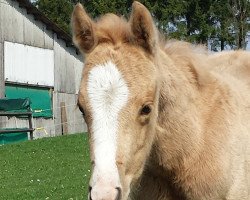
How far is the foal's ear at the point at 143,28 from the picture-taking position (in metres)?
4.30

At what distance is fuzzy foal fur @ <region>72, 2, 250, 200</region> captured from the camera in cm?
418

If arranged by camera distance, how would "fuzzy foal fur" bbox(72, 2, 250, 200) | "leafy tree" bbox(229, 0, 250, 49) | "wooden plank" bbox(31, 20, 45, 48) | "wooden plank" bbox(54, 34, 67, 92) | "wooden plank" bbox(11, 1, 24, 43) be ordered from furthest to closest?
1. "leafy tree" bbox(229, 0, 250, 49)
2. "wooden plank" bbox(54, 34, 67, 92)
3. "wooden plank" bbox(31, 20, 45, 48)
4. "wooden plank" bbox(11, 1, 24, 43)
5. "fuzzy foal fur" bbox(72, 2, 250, 200)

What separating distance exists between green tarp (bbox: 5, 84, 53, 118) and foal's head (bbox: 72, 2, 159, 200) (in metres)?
24.4

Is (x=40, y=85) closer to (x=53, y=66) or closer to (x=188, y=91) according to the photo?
(x=53, y=66)

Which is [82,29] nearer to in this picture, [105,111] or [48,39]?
[105,111]

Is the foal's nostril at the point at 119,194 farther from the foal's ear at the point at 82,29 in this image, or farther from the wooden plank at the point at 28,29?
the wooden plank at the point at 28,29

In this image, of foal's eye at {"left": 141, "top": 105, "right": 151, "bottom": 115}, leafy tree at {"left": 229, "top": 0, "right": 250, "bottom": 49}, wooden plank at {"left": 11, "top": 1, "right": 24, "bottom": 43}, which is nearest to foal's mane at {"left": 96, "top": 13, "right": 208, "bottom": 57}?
foal's eye at {"left": 141, "top": 105, "right": 151, "bottom": 115}

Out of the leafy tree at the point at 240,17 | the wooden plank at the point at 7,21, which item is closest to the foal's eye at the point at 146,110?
the wooden plank at the point at 7,21

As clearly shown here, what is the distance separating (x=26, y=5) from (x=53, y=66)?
11.4ft

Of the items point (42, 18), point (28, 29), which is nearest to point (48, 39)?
point (42, 18)

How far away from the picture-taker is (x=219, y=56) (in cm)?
698

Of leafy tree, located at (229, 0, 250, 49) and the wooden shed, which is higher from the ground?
leafy tree, located at (229, 0, 250, 49)

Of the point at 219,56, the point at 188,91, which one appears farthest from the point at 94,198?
the point at 219,56

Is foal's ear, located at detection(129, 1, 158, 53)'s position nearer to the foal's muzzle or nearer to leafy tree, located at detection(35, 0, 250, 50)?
the foal's muzzle
